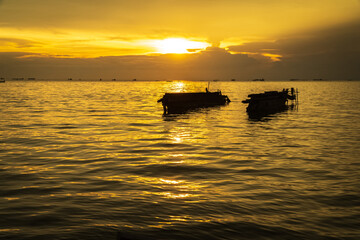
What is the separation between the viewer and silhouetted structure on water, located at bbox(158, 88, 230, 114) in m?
42.8

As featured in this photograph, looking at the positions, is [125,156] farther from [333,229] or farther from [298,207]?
[333,229]

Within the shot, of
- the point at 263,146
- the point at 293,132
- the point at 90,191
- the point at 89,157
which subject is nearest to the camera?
the point at 90,191

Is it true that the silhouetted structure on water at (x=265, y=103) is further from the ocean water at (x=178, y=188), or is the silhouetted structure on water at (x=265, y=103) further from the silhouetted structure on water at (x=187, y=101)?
the ocean water at (x=178, y=188)

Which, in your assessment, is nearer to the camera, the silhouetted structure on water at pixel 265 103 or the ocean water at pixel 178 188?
the ocean water at pixel 178 188

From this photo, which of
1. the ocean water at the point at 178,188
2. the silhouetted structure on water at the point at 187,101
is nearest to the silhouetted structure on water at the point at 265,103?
the silhouetted structure on water at the point at 187,101

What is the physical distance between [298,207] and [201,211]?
10.0ft

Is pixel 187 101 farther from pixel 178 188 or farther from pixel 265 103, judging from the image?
pixel 178 188

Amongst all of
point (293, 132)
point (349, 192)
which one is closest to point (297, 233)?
point (349, 192)

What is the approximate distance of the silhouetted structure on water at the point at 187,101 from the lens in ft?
141

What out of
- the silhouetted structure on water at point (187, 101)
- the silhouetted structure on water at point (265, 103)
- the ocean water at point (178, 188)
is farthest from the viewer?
the silhouetted structure on water at point (187, 101)

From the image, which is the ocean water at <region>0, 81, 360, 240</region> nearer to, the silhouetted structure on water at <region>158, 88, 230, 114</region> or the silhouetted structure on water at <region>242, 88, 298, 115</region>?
the silhouetted structure on water at <region>242, 88, 298, 115</region>

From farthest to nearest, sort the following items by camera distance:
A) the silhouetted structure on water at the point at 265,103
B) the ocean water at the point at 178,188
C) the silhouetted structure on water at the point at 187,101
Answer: the silhouetted structure on water at the point at 187,101, the silhouetted structure on water at the point at 265,103, the ocean water at the point at 178,188

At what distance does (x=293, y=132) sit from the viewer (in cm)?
2522

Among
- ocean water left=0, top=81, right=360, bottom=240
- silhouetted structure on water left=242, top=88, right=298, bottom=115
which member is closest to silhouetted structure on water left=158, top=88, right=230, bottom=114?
silhouetted structure on water left=242, top=88, right=298, bottom=115
